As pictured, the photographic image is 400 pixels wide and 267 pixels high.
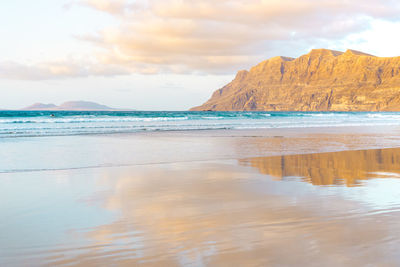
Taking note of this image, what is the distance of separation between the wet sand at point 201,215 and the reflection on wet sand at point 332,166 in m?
0.05

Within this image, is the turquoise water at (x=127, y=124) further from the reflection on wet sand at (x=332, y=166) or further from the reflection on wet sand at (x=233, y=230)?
the reflection on wet sand at (x=233, y=230)

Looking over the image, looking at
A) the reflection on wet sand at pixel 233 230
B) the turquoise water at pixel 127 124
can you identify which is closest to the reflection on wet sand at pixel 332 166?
the reflection on wet sand at pixel 233 230

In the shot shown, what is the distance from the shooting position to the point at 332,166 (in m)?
8.55

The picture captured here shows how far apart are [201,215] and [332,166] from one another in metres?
5.34

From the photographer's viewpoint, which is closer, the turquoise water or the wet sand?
the wet sand

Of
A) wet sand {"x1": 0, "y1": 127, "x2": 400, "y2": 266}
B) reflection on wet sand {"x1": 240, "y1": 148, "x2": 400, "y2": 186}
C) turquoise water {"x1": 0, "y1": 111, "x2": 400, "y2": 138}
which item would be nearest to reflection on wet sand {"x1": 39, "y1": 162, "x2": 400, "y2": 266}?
wet sand {"x1": 0, "y1": 127, "x2": 400, "y2": 266}

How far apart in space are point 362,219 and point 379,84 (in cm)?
19956

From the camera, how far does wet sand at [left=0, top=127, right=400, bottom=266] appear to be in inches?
120

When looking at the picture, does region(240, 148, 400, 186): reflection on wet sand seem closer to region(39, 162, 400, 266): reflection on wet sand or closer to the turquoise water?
region(39, 162, 400, 266): reflection on wet sand

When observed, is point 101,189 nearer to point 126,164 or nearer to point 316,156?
point 126,164

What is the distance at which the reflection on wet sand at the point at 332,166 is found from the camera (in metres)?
7.04

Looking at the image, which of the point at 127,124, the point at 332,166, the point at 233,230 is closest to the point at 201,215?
the point at 233,230

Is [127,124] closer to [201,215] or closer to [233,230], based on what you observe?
[201,215]

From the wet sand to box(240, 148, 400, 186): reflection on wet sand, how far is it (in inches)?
1.8
